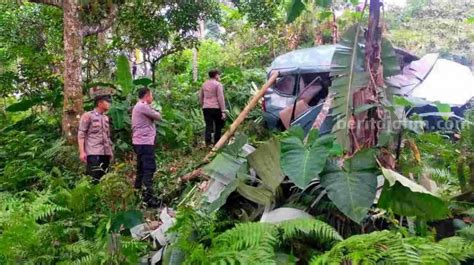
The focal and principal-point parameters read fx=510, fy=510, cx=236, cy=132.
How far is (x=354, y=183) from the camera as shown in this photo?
376 cm

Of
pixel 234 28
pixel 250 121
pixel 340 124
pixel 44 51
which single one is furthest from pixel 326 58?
pixel 234 28

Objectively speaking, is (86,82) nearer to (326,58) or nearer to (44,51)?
(44,51)

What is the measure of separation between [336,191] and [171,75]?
1104 centimetres

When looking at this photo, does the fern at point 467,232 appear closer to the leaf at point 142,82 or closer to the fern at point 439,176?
the fern at point 439,176

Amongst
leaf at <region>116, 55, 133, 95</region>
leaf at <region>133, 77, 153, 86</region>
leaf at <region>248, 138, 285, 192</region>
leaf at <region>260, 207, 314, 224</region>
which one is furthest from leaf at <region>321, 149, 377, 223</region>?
leaf at <region>133, 77, 153, 86</region>

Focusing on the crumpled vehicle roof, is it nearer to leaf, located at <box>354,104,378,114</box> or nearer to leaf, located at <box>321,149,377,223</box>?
→ leaf, located at <box>354,104,378,114</box>

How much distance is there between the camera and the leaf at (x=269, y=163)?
13.7 feet

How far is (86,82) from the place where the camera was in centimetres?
1076

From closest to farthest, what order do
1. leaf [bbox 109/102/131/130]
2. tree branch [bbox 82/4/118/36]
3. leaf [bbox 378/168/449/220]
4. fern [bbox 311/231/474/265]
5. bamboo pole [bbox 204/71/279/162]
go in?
fern [bbox 311/231/474/265]
leaf [bbox 378/168/449/220]
bamboo pole [bbox 204/71/279/162]
leaf [bbox 109/102/131/130]
tree branch [bbox 82/4/118/36]

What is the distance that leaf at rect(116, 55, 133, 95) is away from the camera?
29.1ft

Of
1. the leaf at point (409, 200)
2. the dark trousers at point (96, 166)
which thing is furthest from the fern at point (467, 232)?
the dark trousers at point (96, 166)

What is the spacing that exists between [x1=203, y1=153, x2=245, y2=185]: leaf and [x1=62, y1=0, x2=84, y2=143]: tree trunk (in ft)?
14.3

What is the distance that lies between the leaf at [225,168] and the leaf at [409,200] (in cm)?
135

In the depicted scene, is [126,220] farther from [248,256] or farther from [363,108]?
[363,108]
